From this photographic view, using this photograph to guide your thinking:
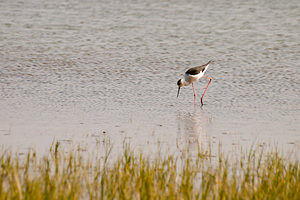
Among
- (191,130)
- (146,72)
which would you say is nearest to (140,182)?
(191,130)

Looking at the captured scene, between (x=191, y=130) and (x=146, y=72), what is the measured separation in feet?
16.9

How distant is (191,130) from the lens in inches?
371

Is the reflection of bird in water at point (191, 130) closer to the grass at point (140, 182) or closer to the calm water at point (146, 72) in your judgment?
the calm water at point (146, 72)

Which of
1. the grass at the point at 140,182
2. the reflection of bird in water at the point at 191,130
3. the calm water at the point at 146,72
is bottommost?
the grass at the point at 140,182

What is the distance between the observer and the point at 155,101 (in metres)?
11.5

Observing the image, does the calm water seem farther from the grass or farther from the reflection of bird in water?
the grass

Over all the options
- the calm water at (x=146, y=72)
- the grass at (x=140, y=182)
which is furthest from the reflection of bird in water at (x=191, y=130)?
the grass at (x=140, y=182)

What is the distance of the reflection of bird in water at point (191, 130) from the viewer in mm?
8383

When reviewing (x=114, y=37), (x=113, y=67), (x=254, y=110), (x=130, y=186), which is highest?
(x=114, y=37)

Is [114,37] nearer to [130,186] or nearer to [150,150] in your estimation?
[150,150]

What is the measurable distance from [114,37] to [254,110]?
9369 millimetres

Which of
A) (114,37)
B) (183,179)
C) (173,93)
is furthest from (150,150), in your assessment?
(114,37)

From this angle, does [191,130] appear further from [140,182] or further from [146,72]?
[146,72]

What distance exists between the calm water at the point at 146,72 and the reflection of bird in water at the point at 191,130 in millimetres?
21
